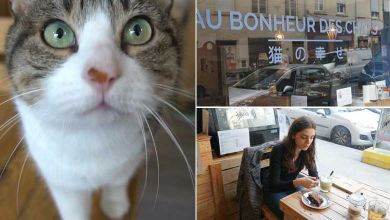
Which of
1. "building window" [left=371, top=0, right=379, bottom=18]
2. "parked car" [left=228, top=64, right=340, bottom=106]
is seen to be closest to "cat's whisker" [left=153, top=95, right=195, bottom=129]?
"parked car" [left=228, top=64, right=340, bottom=106]

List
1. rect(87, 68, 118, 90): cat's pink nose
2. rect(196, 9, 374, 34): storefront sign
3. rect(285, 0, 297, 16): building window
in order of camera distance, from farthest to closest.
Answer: rect(285, 0, 297, 16): building window, rect(196, 9, 374, 34): storefront sign, rect(87, 68, 118, 90): cat's pink nose

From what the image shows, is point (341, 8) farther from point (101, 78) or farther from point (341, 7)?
point (101, 78)

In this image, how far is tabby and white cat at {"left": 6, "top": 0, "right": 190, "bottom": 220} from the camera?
104 centimetres

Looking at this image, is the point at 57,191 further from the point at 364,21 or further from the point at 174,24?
the point at 364,21

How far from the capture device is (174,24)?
4.05ft

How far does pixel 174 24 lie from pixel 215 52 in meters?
0.27

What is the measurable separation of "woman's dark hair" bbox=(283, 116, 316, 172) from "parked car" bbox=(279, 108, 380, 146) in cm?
3

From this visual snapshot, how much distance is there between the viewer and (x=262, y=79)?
152 cm

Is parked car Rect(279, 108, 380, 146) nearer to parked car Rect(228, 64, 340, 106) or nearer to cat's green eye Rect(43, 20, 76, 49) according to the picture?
parked car Rect(228, 64, 340, 106)

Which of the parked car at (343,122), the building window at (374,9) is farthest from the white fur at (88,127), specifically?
the building window at (374,9)

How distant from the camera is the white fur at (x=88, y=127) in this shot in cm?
104

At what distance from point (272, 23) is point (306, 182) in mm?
793

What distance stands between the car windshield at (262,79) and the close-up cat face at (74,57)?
59 cm

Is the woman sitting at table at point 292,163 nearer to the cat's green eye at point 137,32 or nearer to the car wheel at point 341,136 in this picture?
the car wheel at point 341,136
